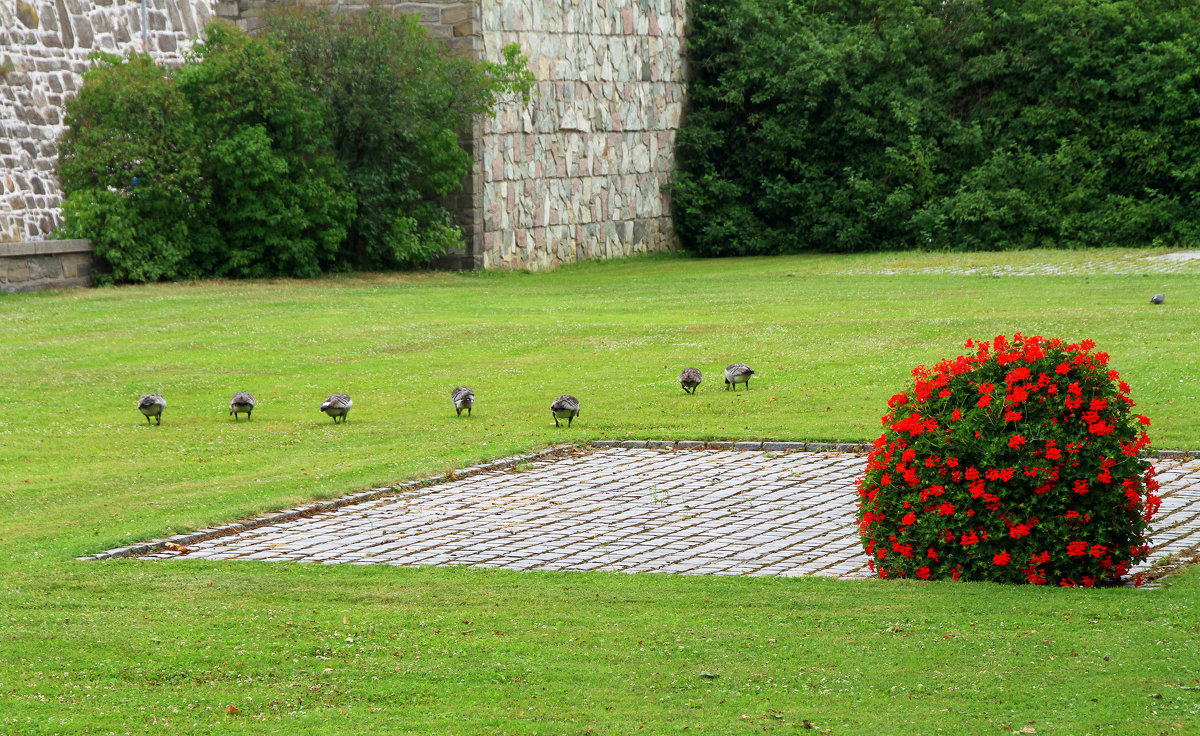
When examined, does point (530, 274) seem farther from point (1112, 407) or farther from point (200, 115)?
point (1112, 407)

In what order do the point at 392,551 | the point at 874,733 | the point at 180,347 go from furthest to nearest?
the point at 180,347 < the point at 392,551 < the point at 874,733

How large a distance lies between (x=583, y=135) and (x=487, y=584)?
29.7 metres

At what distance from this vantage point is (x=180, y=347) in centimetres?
1953

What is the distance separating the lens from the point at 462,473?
11.8 m

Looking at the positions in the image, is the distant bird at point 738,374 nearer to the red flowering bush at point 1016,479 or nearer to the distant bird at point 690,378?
the distant bird at point 690,378

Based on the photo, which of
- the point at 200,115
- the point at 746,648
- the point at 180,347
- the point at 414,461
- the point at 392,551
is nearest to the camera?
the point at 746,648

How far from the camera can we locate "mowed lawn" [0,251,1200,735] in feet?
18.7

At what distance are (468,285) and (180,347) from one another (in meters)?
11.2

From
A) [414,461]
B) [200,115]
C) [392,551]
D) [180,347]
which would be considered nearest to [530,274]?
[200,115]

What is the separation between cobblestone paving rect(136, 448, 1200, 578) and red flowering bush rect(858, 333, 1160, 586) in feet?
1.84

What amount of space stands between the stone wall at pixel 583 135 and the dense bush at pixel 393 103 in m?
1.80

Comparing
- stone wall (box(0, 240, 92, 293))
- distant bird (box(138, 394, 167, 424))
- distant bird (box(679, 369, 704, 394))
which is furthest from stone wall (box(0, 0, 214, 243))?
distant bird (box(679, 369, 704, 394))

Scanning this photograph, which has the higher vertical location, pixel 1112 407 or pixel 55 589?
pixel 1112 407

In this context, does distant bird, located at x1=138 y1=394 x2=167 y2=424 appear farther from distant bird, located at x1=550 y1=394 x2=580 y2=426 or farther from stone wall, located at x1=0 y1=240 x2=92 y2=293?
stone wall, located at x1=0 y1=240 x2=92 y2=293
